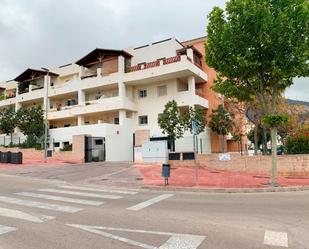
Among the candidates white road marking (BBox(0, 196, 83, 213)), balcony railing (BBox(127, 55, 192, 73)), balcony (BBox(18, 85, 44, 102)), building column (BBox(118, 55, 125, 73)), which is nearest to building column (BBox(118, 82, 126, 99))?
building column (BBox(118, 55, 125, 73))

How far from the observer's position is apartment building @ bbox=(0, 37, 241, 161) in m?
34.2

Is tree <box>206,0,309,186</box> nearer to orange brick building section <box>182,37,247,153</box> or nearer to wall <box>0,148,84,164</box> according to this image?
wall <box>0,148,84,164</box>

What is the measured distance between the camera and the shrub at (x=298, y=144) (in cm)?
2064

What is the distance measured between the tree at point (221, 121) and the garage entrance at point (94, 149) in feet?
37.9

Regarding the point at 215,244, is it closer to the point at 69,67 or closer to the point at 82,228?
the point at 82,228

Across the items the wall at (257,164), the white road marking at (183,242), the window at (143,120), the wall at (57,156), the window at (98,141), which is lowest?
the white road marking at (183,242)

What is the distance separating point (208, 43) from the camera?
1733 cm

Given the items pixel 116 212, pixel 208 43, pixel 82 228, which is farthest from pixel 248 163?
pixel 82 228

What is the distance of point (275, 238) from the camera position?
6629 mm

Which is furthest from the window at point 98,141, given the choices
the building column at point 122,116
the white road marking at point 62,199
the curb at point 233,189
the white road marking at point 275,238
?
the white road marking at point 275,238

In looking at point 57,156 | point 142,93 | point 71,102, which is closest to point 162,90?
point 142,93

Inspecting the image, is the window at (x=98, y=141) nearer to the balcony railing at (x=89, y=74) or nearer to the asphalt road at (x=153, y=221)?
the balcony railing at (x=89, y=74)

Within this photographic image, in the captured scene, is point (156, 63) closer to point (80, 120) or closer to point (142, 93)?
point (142, 93)

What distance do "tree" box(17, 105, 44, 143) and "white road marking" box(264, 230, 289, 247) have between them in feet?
116
